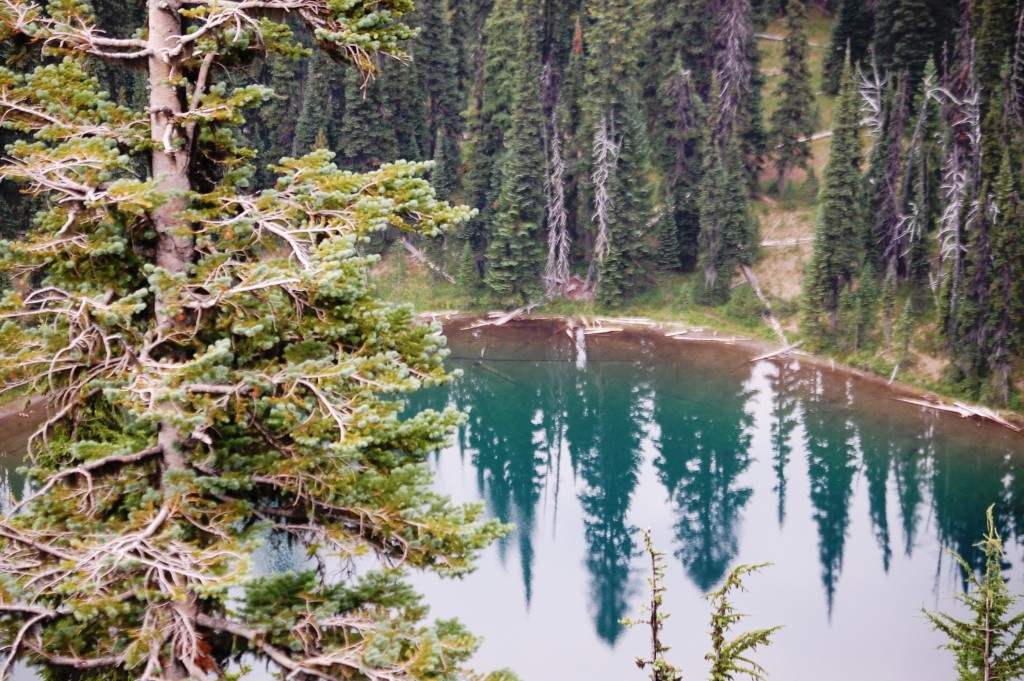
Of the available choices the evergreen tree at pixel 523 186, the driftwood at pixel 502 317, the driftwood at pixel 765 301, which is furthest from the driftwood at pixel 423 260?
the driftwood at pixel 765 301

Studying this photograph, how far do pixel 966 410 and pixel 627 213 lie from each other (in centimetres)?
1886

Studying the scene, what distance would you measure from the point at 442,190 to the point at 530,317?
9827 millimetres

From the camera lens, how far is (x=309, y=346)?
273 inches

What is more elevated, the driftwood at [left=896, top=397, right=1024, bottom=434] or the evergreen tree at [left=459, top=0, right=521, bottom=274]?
the evergreen tree at [left=459, top=0, right=521, bottom=274]

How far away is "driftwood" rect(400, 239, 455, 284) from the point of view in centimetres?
5094

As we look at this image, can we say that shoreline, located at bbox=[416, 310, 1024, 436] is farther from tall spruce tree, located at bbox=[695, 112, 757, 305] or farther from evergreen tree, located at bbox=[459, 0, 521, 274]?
evergreen tree, located at bbox=[459, 0, 521, 274]

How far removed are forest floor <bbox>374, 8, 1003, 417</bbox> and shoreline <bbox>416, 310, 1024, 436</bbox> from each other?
0.88ft

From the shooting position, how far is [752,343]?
42.5m

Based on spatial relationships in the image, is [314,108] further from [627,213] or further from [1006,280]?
[1006,280]

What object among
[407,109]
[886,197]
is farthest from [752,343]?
[407,109]

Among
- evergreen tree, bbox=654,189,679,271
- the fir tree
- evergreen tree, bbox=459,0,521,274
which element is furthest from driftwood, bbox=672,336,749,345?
the fir tree

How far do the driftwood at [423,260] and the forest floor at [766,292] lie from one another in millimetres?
302

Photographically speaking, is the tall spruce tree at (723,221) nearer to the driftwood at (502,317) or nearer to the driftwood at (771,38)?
the driftwood at (502,317)

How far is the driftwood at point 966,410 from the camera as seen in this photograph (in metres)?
33.8
